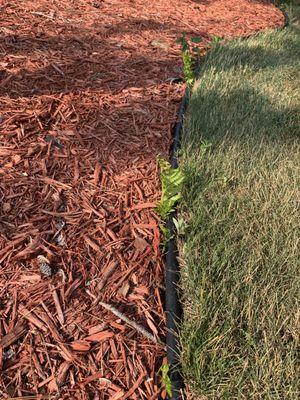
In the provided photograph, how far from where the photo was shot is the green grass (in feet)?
6.06

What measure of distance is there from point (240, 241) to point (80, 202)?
1.13 m

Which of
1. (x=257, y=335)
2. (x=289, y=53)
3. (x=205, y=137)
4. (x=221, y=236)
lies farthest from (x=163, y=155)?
(x=289, y=53)

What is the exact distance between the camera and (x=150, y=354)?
2008 millimetres

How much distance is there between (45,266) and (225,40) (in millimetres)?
4541

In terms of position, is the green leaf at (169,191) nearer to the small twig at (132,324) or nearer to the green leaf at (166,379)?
the small twig at (132,324)

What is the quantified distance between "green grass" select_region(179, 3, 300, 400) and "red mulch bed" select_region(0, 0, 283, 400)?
0.26m

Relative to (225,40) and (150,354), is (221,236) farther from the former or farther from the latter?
(225,40)

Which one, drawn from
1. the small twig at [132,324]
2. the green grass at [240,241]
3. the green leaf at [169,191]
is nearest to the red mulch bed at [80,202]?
the small twig at [132,324]

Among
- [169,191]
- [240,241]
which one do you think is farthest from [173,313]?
[169,191]

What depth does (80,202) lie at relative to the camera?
2.74 meters

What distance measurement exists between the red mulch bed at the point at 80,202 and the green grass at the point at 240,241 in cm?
26

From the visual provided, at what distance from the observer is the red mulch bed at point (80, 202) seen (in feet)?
6.35

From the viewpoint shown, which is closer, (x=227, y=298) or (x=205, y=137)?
(x=227, y=298)

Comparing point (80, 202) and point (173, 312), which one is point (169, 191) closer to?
point (80, 202)
